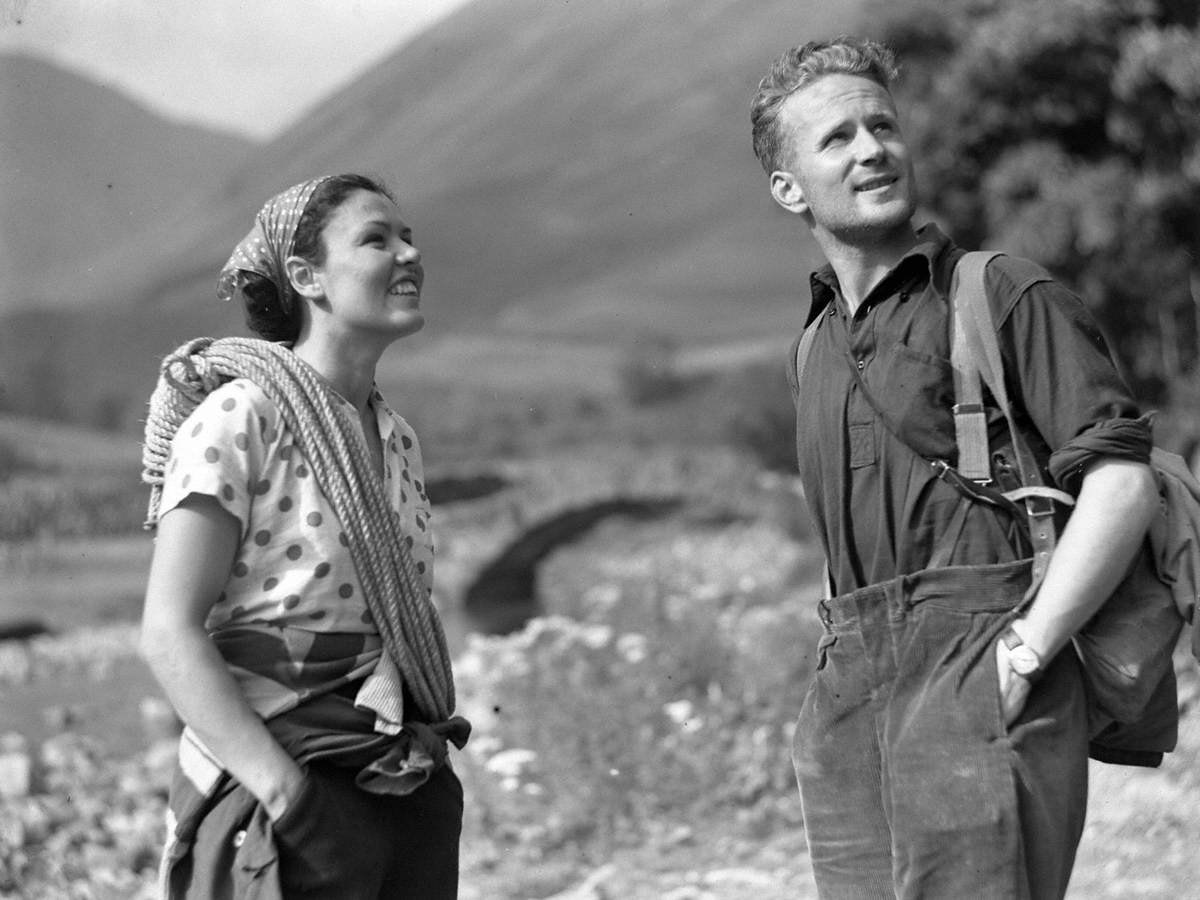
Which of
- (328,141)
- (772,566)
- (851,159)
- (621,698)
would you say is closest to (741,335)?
(772,566)

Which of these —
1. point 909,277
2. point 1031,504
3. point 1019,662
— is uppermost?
point 909,277

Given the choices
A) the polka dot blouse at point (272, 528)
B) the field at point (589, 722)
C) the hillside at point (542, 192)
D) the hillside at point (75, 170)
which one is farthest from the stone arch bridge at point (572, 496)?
the polka dot blouse at point (272, 528)

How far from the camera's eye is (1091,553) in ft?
7.06

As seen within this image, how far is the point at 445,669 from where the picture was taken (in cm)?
240

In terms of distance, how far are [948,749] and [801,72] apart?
3.55ft

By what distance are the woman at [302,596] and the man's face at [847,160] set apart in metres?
0.63

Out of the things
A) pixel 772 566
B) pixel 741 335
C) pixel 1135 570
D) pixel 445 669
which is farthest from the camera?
pixel 741 335

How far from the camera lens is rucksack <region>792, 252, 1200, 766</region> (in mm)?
2215

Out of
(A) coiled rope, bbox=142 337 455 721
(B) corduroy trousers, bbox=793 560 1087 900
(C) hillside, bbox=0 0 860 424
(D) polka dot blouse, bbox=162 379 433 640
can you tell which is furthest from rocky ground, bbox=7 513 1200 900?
(D) polka dot blouse, bbox=162 379 433 640

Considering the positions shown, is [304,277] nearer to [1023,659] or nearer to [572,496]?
[1023,659]

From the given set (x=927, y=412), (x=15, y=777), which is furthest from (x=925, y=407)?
(x=15, y=777)

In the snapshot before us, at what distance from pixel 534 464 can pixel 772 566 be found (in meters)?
1.51

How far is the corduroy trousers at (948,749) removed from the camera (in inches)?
85.5

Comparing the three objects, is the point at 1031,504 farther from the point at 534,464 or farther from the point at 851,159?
the point at 534,464
